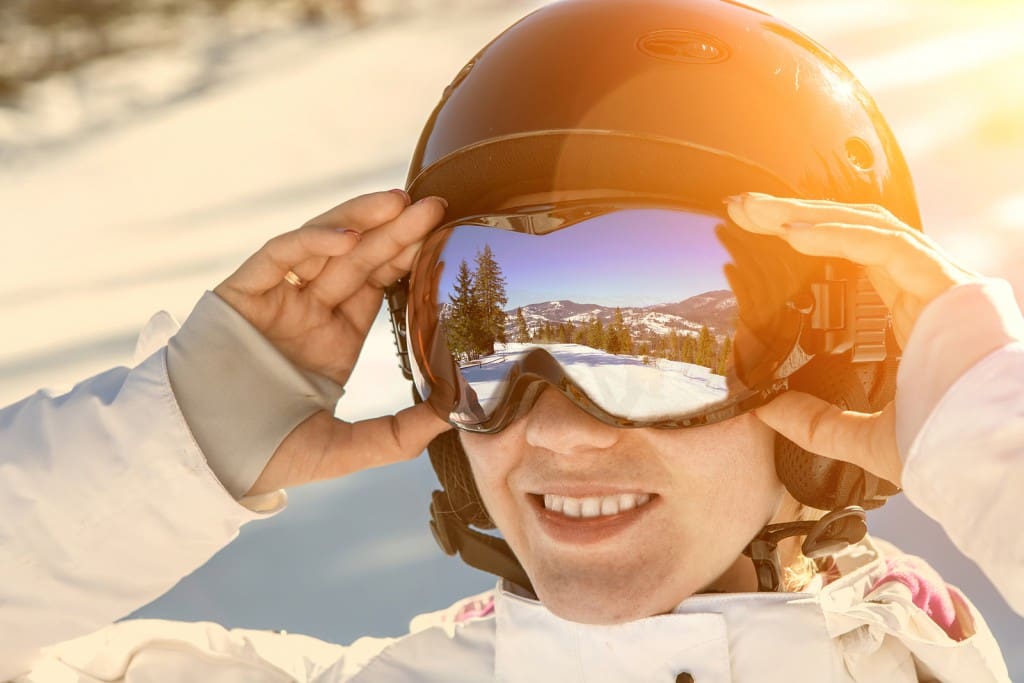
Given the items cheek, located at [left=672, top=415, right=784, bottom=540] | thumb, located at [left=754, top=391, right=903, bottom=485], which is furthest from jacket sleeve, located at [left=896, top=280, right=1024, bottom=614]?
cheek, located at [left=672, top=415, right=784, bottom=540]

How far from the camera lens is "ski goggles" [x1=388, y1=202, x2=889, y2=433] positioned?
5.24ft

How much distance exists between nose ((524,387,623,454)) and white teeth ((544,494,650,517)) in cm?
11

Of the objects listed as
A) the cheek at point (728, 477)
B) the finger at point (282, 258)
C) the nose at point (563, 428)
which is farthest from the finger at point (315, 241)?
the cheek at point (728, 477)

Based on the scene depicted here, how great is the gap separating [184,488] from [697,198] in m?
1.07

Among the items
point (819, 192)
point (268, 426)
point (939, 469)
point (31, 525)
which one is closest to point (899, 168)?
point (819, 192)

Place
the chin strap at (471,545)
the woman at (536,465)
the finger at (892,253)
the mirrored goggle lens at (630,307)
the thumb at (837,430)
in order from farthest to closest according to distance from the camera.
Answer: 1. the chin strap at (471,545)
2. the woman at (536,465)
3. the mirrored goggle lens at (630,307)
4. the thumb at (837,430)
5. the finger at (892,253)

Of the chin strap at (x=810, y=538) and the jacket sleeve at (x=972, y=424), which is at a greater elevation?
the jacket sleeve at (x=972, y=424)

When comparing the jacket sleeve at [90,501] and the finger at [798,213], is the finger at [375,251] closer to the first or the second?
the jacket sleeve at [90,501]

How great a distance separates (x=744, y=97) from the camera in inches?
65.9

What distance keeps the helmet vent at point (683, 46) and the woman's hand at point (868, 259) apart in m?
0.31

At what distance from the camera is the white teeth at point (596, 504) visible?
184cm

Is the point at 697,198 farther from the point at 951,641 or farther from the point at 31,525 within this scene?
the point at 31,525

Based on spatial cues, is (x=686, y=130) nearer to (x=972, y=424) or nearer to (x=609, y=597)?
(x=972, y=424)

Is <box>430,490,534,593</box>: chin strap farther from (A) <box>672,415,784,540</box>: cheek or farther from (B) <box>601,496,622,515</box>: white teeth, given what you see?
(A) <box>672,415,784,540</box>: cheek
